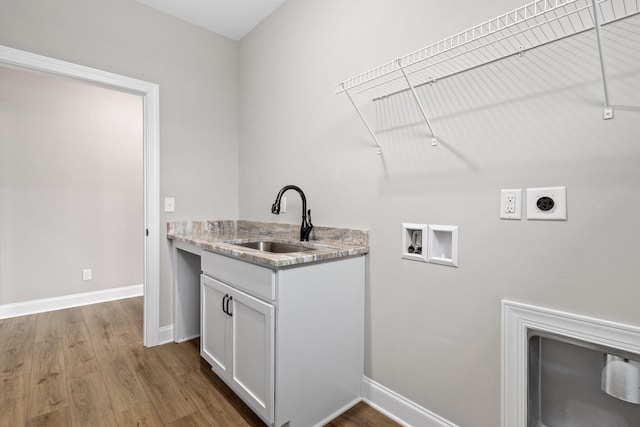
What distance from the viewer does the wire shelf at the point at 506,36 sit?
0.96 metres

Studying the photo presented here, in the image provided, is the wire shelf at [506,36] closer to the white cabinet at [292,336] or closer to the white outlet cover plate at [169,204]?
the white cabinet at [292,336]

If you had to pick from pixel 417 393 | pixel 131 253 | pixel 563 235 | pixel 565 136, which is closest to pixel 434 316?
pixel 417 393

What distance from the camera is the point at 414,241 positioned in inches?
60.1

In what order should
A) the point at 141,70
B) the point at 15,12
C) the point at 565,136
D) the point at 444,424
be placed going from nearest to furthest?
the point at 565,136 → the point at 444,424 → the point at 15,12 → the point at 141,70

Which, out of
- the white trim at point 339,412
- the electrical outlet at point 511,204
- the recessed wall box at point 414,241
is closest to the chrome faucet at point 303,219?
the recessed wall box at point 414,241

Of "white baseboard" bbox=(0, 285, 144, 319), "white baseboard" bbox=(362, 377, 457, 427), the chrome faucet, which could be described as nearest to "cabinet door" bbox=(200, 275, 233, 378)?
the chrome faucet

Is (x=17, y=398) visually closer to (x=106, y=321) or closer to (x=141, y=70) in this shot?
(x=106, y=321)

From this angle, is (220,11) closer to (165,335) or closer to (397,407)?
(165,335)

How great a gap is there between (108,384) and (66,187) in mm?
2326

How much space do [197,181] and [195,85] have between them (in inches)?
31.5

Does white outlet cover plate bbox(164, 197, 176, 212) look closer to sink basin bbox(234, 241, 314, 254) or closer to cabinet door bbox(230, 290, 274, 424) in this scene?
sink basin bbox(234, 241, 314, 254)

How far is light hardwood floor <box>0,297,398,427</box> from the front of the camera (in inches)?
61.8

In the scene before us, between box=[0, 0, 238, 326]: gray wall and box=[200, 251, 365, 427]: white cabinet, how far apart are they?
1.03 m

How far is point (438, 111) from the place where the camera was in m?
1.40
